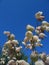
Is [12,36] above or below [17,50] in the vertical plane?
above

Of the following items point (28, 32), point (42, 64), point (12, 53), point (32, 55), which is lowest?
point (42, 64)

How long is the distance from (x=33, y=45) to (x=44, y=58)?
10.5 inches

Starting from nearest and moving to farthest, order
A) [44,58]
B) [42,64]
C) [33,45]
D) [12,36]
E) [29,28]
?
[42,64] → [44,58] → [33,45] → [29,28] → [12,36]

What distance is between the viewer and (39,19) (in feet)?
5.84

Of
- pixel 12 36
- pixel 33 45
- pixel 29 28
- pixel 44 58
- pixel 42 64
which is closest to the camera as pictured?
pixel 42 64

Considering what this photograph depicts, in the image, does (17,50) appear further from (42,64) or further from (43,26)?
(42,64)

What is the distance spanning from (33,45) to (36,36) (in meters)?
0.07

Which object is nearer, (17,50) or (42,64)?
(42,64)

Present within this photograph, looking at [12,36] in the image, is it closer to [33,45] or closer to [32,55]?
[33,45]

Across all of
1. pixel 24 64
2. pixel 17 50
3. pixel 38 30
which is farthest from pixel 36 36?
pixel 24 64

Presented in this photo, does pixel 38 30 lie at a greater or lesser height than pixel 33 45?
greater

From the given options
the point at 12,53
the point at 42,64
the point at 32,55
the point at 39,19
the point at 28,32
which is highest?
the point at 39,19

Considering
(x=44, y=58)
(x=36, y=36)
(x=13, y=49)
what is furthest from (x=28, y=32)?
(x=44, y=58)

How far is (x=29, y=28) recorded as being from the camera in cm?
180
